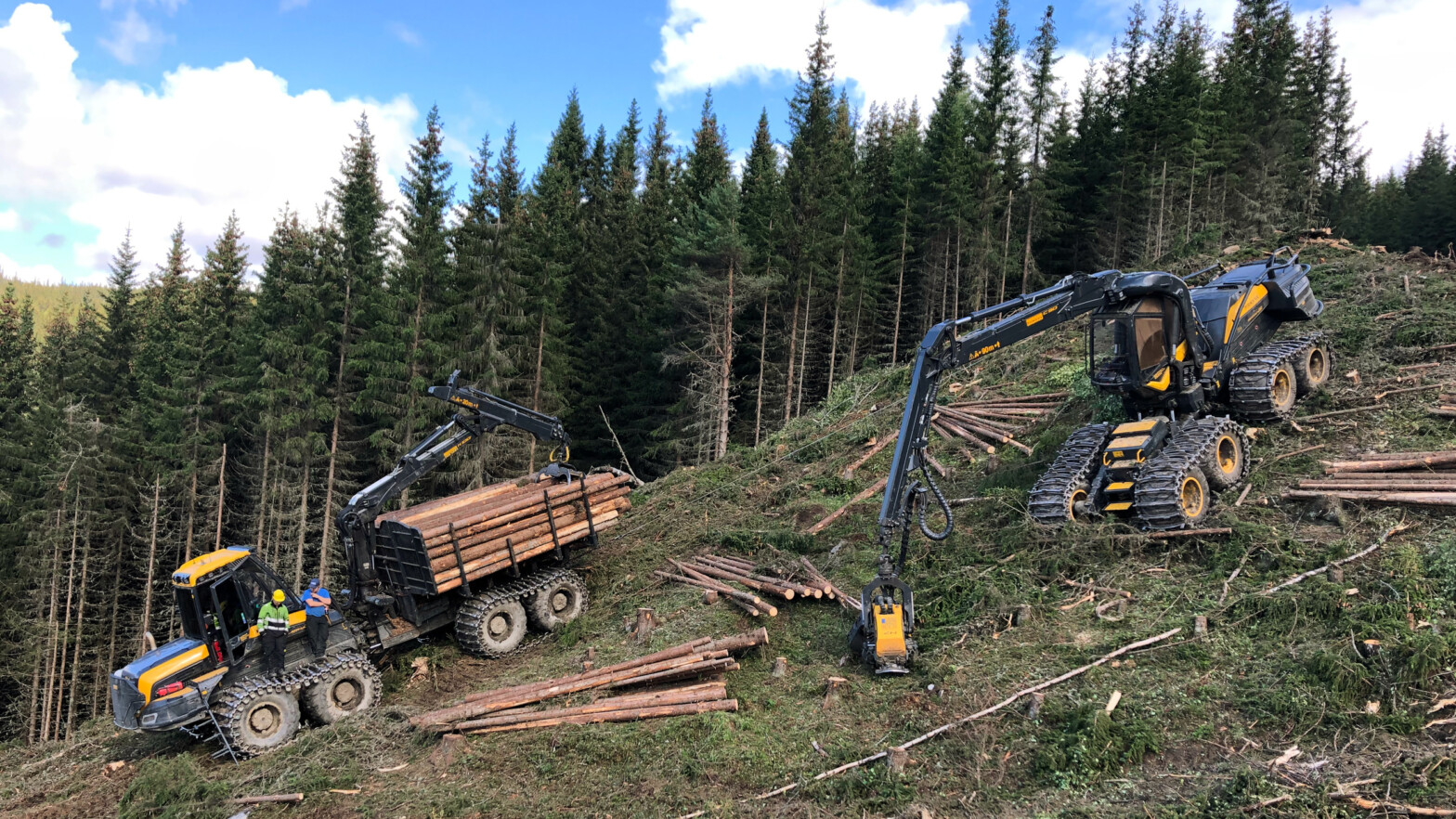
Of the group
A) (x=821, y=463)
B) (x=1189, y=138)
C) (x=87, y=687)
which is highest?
(x=1189, y=138)

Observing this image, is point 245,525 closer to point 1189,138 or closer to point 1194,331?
point 1194,331

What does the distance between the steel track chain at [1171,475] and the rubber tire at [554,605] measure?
918cm

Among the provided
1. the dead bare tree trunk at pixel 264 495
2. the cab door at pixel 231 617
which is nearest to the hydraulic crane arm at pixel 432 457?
the cab door at pixel 231 617

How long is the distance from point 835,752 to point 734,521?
8.54 metres

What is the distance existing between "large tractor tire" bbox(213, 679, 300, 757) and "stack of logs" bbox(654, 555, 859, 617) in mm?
6146

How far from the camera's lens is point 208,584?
10.8m

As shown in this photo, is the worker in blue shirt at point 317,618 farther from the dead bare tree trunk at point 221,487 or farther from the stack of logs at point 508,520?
the dead bare tree trunk at point 221,487

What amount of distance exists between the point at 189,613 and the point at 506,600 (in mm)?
4409

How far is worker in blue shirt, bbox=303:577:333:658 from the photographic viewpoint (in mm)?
11445

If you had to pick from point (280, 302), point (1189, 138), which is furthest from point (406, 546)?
point (1189, 138)

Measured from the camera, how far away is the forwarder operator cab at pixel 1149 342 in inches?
472

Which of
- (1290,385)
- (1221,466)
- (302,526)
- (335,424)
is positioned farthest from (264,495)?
(1290,385)

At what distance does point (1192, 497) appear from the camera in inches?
430

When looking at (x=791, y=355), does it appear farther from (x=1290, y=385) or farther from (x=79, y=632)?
(x=79, y=632)
